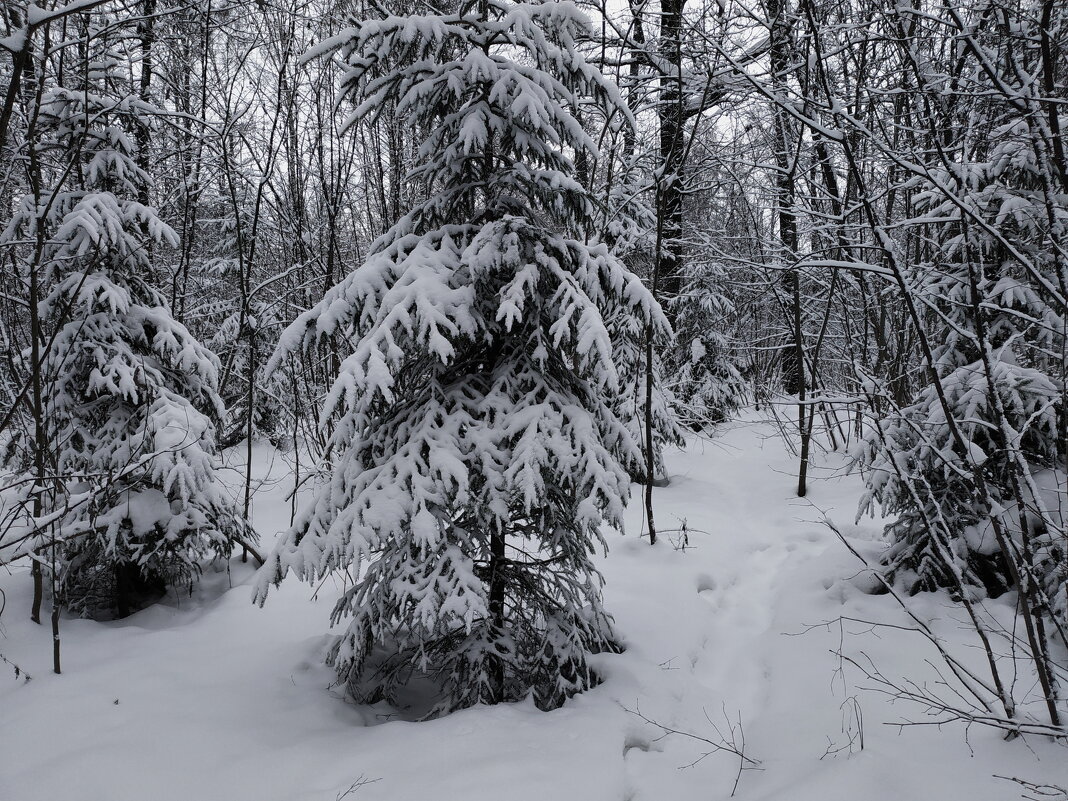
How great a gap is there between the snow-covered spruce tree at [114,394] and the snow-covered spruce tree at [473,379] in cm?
237

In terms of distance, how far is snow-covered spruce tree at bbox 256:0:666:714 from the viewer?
378 cm

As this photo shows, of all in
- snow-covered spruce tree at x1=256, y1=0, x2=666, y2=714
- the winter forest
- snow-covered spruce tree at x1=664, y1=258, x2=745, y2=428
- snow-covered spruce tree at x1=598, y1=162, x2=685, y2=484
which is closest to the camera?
the winter forest

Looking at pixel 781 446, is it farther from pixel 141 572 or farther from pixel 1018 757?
pixel 141 572

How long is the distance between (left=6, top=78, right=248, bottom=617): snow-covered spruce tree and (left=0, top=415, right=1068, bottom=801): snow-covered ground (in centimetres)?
61

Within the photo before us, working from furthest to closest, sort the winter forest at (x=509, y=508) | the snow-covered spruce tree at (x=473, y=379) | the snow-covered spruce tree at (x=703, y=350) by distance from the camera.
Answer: the snow-covered spruce tree at (x=703, y=350), the snow-covered spruce tree at (x=473, y=379), the winter forest at (x=509, y=508)

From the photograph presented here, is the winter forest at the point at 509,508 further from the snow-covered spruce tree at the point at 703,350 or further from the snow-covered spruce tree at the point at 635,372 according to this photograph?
the snow-covered spruce tree at the point at 703,350

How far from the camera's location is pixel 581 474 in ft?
13.2

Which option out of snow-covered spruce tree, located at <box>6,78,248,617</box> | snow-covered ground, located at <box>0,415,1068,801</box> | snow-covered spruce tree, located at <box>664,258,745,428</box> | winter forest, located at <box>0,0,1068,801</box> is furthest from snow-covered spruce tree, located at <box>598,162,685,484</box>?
snow-covered spruce tree, located at <box>6,78,248,617</box>

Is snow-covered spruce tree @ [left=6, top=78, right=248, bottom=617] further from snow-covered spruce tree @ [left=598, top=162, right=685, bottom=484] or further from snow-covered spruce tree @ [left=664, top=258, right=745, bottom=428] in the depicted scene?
snow-covered spruce tree @ [left=664, top=258, right=745, bottom=428]

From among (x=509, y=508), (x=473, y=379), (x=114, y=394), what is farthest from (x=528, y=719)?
(x=114, y=394)

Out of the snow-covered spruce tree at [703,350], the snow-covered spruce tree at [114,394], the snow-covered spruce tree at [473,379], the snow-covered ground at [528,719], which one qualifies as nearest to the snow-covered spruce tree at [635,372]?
the snow-covered spruce tree at [703,350]

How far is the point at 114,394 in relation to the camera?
5.62m

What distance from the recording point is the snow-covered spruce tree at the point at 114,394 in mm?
5520

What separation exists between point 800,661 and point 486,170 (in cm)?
453
